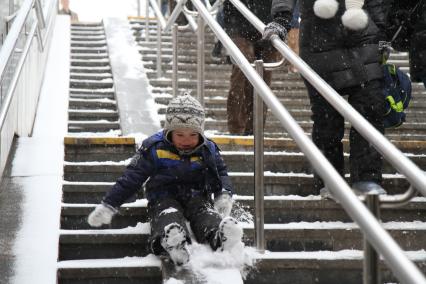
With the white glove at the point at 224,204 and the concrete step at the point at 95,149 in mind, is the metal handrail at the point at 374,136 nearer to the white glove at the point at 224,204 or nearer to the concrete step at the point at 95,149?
the white glove at the point at 224,204

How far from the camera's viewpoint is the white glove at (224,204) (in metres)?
3.73

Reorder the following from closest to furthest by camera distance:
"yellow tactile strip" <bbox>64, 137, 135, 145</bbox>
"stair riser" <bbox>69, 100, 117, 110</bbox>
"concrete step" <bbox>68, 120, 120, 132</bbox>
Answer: "yellow tactile strip" <bbox>64, 137, 135, 145</bbox> < "concrete step" <bbox>68, 120, 120, 132</bbox> < "stair riser" <bbox>69, 100, 117, 110</bbox>

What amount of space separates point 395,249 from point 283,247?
6.85 feet

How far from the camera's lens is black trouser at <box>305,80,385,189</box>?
13.3ft

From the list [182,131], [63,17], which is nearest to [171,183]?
[182,131]

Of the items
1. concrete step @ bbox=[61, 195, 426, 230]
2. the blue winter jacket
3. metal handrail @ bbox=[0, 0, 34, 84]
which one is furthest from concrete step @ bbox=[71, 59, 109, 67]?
the blue winter jacket

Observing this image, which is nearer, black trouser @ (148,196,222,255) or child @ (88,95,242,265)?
black trouser @ (148,196,222,255)

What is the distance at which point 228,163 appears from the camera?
4625mm

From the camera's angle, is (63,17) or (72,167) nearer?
(72,167)

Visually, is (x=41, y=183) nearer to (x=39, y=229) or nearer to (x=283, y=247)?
(x=39, y=229)

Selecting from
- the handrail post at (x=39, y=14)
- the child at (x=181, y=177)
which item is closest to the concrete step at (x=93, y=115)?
the handrail post at (x=39, y=14)

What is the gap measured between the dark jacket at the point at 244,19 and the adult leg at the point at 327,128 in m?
1.29

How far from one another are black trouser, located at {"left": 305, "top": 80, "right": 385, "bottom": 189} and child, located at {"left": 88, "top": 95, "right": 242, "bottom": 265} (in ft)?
2.34

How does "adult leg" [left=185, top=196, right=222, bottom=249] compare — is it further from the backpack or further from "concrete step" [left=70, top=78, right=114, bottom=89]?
"concrete step" [left=70, top=78, right=114, bottom=89]
